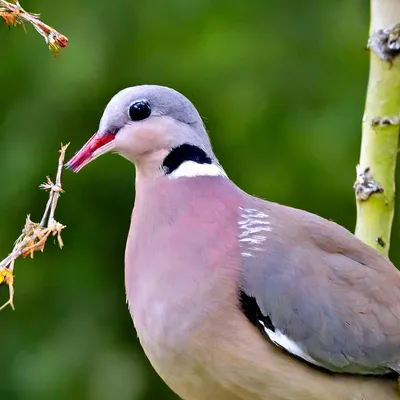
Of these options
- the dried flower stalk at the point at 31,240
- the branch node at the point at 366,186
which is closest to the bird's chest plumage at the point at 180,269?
the branch node at the point at 366,186

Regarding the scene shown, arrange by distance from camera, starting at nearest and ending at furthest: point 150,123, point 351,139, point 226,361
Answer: point 226,361 < point 150,123 < point 351,139

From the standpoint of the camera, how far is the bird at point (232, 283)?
2010 millimetres

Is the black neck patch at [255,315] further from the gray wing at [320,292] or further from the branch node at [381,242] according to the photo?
the branch node at [381,242]

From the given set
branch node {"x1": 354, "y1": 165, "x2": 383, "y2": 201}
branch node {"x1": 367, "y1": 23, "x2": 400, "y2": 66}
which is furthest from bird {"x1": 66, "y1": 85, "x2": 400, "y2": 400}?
branch node {"x1": 367, "y1": 23, "x2": 400, "y2": 66}

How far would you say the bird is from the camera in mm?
2010

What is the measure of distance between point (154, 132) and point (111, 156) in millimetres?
1993

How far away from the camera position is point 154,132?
2135mm

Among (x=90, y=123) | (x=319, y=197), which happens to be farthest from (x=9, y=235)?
(x=319, y=197)

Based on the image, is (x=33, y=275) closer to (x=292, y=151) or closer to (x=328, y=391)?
(x=292, y=151)

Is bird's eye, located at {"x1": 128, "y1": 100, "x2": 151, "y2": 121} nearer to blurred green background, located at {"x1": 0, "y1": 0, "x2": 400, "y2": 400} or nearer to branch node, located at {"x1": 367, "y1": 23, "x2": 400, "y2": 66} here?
branch node, located at {"x1": 367, "y1": 23, "x2": 400, "y2": 66}

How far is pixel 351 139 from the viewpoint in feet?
13.3

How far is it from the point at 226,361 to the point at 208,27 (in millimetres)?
2409

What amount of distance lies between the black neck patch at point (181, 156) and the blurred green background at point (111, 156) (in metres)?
1.91

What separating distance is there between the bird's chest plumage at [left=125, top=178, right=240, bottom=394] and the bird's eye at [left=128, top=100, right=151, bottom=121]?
0.17 m
